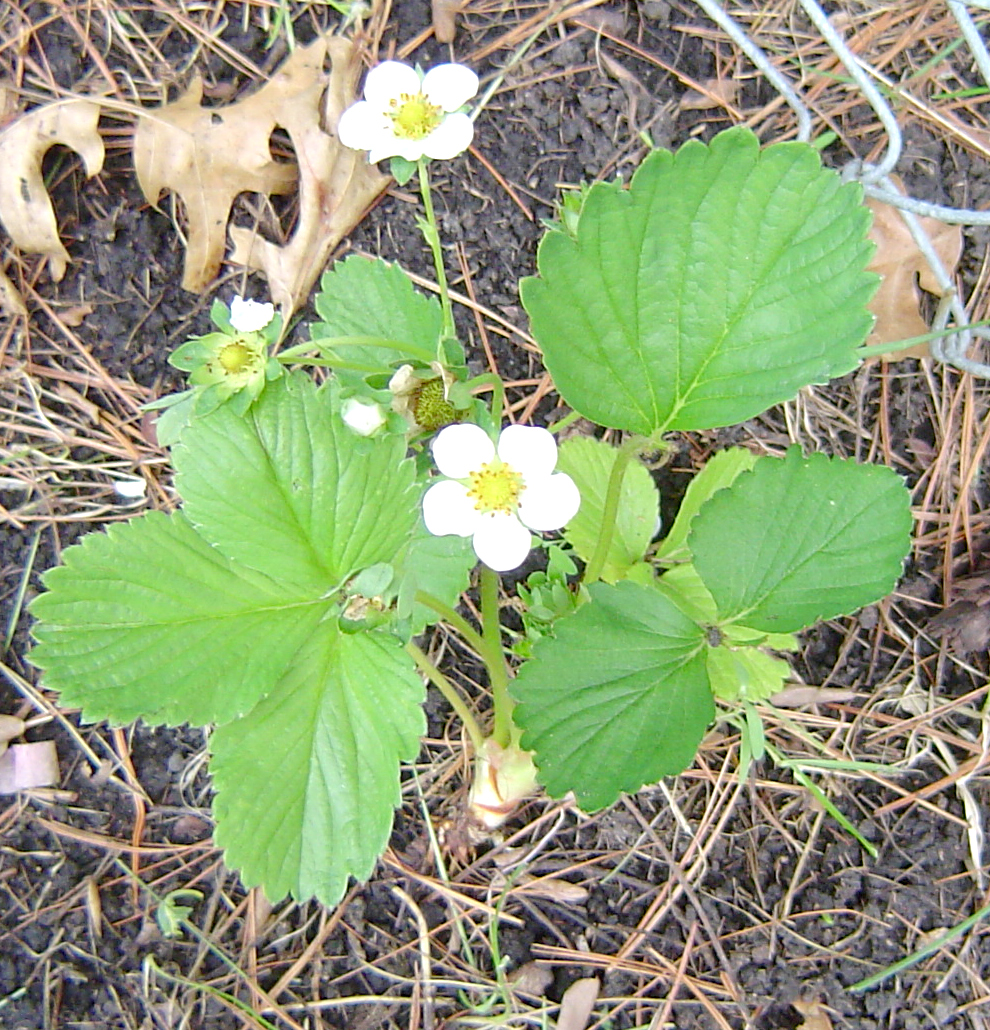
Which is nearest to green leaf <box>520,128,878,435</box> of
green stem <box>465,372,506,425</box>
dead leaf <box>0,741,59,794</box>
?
green stem <box>465,372,506,425</box>

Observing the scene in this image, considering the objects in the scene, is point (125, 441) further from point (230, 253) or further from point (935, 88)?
point (935, 88)

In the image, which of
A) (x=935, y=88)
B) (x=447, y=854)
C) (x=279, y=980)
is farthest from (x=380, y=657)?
(x=935, y=88)

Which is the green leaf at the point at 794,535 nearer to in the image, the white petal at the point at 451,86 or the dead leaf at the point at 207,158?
the white petal at the point at 451,86

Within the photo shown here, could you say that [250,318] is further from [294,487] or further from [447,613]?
[447,613]

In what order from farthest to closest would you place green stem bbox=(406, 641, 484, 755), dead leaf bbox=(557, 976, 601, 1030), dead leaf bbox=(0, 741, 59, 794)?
1. dead leaf bbox=(0, 741, 59, 794)
2. dead leaf bbox=(557, 976, 601, 1030)
3. green stem bbox=(406, 641, 484, 755)

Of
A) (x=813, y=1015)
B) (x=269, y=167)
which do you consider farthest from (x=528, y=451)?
(x=813, y=1015)

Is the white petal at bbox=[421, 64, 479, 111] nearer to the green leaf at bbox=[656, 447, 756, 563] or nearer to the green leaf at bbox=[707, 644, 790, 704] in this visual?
the green leaf at bbox=[656, 447, 756, 563]

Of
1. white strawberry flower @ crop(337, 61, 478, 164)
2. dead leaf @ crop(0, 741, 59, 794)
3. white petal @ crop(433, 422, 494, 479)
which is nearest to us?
white petal @ crop(433, 422, 494, 479)
